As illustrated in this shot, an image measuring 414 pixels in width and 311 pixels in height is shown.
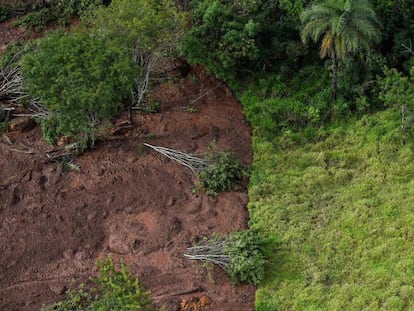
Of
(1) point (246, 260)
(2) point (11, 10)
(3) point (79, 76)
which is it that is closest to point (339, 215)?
(1) point (246, 260)

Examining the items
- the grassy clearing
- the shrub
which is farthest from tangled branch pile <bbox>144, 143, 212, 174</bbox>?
the shrub

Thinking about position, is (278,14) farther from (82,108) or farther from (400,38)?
(82,108)

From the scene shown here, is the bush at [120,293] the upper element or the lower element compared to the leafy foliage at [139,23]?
lower

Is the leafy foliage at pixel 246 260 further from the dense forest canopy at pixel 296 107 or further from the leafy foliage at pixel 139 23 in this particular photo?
the leafy foliage at pixel 139 23

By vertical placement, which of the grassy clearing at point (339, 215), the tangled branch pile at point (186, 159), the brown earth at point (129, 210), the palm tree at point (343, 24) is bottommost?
the brown earth at point (129, 210)

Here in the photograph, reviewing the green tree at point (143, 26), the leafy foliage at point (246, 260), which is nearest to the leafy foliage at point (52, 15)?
the green tree at point (143, 26)

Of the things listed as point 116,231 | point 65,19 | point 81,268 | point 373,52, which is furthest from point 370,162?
point 65,19
